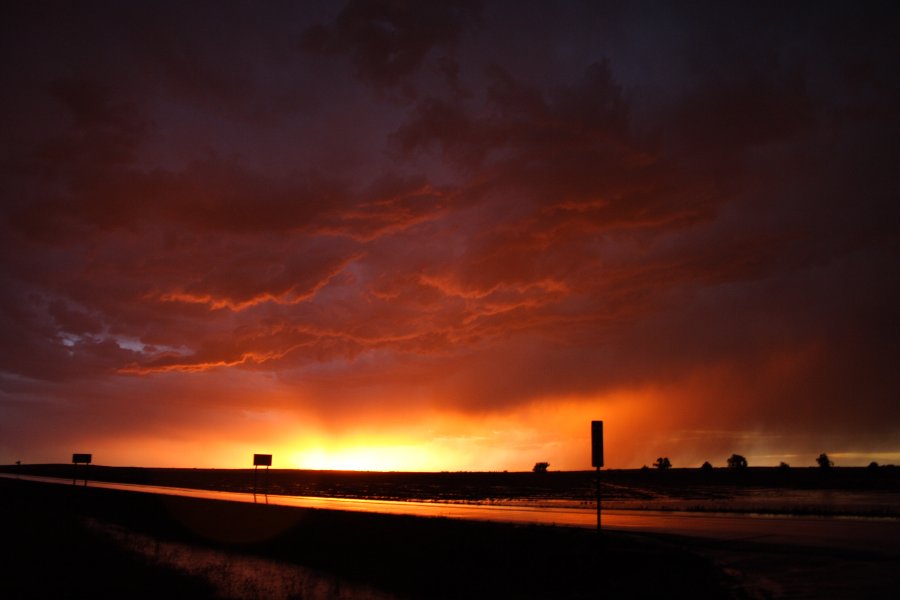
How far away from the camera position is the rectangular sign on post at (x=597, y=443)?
21.6 metres

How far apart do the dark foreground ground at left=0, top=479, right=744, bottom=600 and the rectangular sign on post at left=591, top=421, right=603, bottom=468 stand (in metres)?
2.39

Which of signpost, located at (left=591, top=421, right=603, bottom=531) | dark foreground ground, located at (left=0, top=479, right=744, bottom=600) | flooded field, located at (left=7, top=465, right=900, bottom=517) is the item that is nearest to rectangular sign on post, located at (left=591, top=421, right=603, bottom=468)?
signpost, located at (left=591, top=421, right=603, bottom=531)

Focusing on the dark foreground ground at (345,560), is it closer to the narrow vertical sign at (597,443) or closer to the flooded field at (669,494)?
the narrow vertical sign at (597,443)

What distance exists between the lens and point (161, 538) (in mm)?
39062

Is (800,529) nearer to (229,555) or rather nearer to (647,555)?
(647,555)

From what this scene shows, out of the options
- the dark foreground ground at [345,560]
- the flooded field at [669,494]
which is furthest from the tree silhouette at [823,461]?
the dark foreground ground at [345,560]

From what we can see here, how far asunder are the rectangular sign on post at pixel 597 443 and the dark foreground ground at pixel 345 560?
2.39 meters

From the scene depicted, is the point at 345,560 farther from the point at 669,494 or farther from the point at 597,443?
the point at 669,494

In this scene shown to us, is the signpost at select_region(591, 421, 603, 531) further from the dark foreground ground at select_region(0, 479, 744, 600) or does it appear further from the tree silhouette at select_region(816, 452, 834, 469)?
the tree silhouette at select_region(816, 452, 834, 469)

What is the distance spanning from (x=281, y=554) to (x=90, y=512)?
109 ft

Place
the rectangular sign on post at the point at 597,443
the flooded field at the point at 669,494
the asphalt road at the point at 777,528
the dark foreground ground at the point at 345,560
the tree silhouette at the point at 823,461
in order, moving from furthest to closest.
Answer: the tree silhouette at the point at 823,461 → the flooded field at the point at 669,494 → the asphalt road at the point at 777,528 → the rectangular sign on post at the point at 597,443 → the dark foreground ground at the point at 345,560

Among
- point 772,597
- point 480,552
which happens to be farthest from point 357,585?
point 772,597

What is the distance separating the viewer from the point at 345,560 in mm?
29656

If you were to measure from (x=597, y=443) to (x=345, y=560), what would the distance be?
14.4 m
